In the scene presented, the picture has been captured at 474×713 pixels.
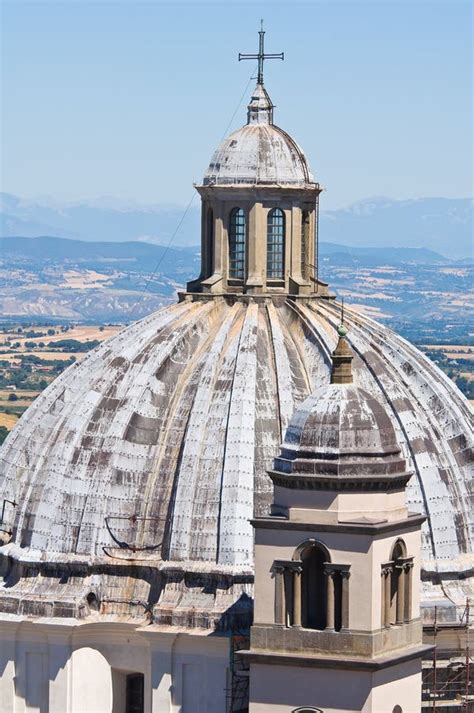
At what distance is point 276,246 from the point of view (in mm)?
73312

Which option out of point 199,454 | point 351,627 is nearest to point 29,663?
point 199,454

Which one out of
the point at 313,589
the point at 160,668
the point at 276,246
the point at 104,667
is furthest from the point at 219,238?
the point at 313,589

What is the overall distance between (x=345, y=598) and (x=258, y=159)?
1536 centimetres

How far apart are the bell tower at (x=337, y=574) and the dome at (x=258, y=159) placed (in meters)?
10.9

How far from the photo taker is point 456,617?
225 feet

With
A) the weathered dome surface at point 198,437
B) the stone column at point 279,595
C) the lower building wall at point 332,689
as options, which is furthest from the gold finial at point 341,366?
the lower building wall at point 332,689

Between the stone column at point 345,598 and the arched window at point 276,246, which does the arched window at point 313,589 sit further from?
the arched window at point 276,246

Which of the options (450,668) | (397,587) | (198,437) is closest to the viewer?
(397,587)

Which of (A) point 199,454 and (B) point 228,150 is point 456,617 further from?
(B) point 228,150

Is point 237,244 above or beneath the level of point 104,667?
above

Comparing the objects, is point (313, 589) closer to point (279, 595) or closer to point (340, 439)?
point (279, 595)

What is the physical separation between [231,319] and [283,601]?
12189 millimetres

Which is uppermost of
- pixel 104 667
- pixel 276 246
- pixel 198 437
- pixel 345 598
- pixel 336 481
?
pixel 276 246

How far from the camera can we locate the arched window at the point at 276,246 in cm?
7319
